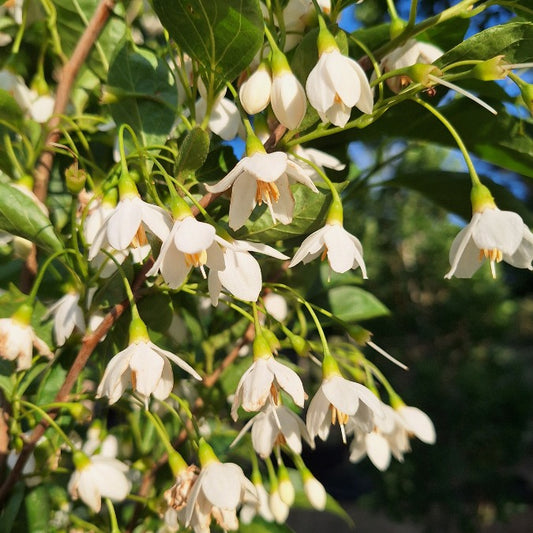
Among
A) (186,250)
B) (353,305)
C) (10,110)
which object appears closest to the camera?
(186,250)

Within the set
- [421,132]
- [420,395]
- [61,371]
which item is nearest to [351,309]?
[421,132]

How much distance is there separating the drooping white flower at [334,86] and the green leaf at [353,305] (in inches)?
17.5

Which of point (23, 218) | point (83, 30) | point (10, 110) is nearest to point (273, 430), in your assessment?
point (23, 218)

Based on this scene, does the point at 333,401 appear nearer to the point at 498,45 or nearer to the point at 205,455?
the point at 205,455

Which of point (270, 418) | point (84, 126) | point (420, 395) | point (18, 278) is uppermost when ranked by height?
point (84, 126)

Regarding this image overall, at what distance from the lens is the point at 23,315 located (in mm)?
577

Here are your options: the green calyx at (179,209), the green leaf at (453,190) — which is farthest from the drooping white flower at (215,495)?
the green leaf at (453,190)

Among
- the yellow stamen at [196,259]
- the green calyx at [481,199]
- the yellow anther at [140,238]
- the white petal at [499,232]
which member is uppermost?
the yellow stamen at [196,259]

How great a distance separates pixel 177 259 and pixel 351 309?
478 mm

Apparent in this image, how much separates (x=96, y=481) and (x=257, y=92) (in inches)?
15.2

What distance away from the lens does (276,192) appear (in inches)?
19.0

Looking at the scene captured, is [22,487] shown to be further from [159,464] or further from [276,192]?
[276,192]

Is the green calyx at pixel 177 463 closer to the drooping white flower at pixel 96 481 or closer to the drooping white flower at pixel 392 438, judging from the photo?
the drooping white flower at pixel 96 481

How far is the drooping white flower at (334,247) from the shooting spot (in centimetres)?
51
